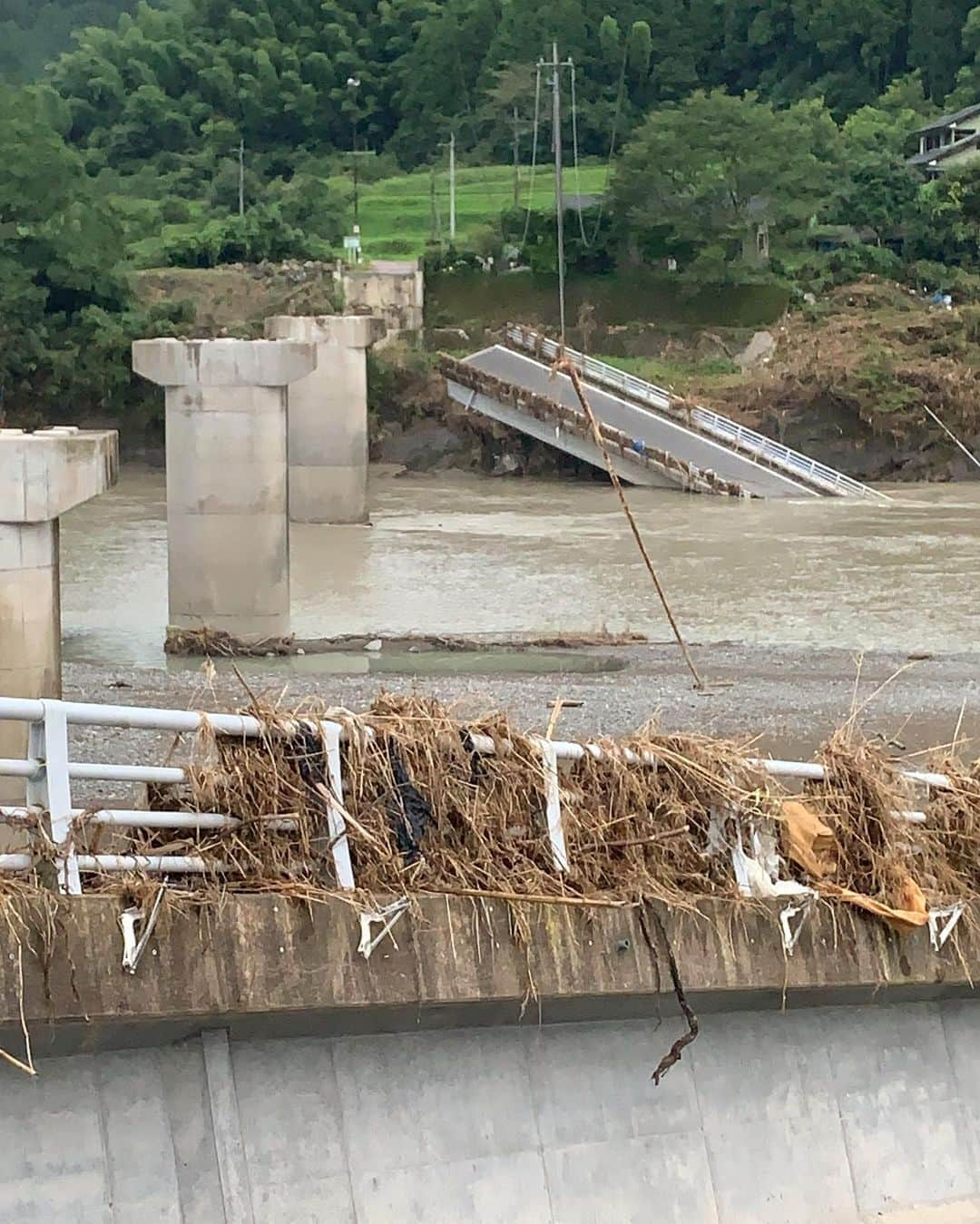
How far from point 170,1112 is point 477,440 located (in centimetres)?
4326

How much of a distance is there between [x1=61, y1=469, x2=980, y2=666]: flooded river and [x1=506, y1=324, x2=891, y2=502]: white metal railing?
4.40 feet

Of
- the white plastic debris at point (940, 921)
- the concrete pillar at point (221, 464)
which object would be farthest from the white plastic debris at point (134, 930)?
the concrete pillar at point (221, 464)

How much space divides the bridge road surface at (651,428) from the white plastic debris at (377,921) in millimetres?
35001

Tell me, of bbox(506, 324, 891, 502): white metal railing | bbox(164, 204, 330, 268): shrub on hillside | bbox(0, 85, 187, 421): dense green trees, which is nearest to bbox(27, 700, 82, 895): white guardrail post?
bbox(506, 324, 891, 502): white metal railing

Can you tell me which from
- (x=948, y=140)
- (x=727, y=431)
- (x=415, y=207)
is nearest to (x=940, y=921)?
(x=727, y=431)

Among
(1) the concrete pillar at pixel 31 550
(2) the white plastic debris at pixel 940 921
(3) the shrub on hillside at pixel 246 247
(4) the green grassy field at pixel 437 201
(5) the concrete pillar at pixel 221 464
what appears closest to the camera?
(2) the white plastic debris at pixel 940 921

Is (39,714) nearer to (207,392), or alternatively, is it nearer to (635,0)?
(207,392)

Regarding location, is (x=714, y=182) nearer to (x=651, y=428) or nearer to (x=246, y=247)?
(x=246, y=247)

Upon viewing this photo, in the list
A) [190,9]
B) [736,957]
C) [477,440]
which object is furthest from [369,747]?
[190,9]

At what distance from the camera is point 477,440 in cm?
4834

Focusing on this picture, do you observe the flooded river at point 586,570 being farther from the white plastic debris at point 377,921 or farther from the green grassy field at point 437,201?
the green grassy field at point 437,201

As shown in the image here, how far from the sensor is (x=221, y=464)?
23031mm

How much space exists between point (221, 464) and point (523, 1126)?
17734mm

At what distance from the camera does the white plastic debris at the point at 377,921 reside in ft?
18.5
